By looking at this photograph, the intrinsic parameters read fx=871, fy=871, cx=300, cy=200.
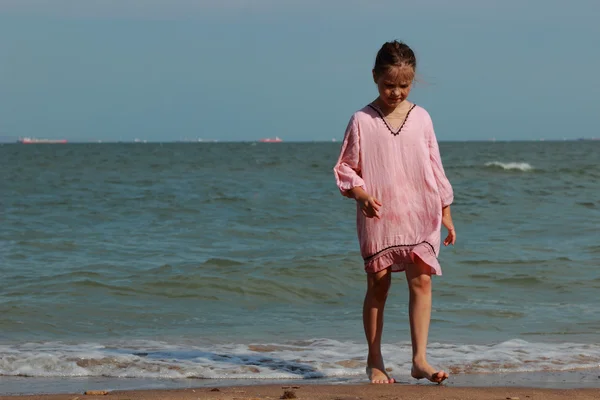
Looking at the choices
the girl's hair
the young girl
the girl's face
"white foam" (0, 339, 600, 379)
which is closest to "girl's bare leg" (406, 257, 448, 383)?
the young girl

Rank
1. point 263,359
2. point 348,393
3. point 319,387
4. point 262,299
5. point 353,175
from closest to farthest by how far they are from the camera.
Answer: point 348,393 < point 353,175 < point 319,387 < point 263,359 < point 262,299

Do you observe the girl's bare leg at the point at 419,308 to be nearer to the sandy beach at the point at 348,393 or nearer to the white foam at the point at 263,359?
the sandy beach at the point at 348,393

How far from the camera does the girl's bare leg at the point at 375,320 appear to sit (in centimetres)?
419

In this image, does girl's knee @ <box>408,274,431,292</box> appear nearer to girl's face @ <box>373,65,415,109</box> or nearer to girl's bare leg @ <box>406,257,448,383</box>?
girl's bare leg @ <box>406,257,448,383</box>

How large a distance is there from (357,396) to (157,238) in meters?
8.01

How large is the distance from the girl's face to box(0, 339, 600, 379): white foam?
5.08 ft

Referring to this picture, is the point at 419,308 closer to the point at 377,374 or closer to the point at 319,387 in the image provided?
the point at 377,374

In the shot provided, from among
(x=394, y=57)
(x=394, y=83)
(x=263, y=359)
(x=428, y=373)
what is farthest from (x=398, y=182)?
(x=263, y=359)

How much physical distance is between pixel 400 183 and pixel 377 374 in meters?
0.95

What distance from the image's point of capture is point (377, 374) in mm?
4227

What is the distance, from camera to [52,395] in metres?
4.02

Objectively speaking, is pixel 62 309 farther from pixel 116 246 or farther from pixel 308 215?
pixel 308 215

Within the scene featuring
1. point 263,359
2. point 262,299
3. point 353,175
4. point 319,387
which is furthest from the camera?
point 262,299

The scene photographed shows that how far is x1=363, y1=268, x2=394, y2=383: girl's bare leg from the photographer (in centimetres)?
419
